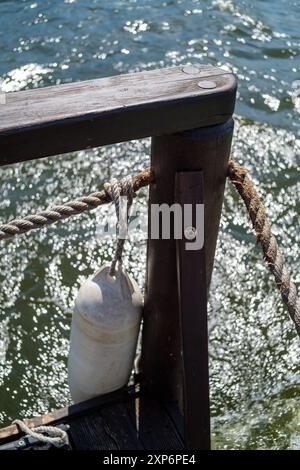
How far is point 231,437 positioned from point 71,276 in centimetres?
158

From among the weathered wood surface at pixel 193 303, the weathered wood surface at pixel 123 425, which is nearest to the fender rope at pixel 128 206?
the weathered wood surface at pixel 193 303

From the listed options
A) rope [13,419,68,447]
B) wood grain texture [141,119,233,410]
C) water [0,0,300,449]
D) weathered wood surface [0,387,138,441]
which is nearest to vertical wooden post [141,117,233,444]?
wood grain texture [141,119,233,410]

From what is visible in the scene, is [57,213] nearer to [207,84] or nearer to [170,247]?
[170,247]

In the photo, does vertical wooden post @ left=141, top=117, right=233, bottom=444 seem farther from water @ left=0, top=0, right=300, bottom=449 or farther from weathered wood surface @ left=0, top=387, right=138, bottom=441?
water @ left=0, top=0, right=300, bottom=449

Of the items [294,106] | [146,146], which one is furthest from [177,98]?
[294,106]

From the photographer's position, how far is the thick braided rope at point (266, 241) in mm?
2121

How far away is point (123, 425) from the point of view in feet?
8.27

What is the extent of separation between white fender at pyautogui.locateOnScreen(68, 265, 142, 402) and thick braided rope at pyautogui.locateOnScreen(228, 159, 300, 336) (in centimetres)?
52

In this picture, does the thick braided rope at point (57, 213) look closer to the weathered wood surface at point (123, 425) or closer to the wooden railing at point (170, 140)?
the wooden railing at point (170, 140)

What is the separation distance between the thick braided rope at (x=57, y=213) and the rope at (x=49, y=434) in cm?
77

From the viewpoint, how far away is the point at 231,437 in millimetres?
3443

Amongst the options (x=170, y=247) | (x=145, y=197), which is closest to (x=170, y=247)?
(x=170, y=247)

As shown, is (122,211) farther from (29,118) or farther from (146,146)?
(146,146)

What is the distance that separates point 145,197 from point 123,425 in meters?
2.70
